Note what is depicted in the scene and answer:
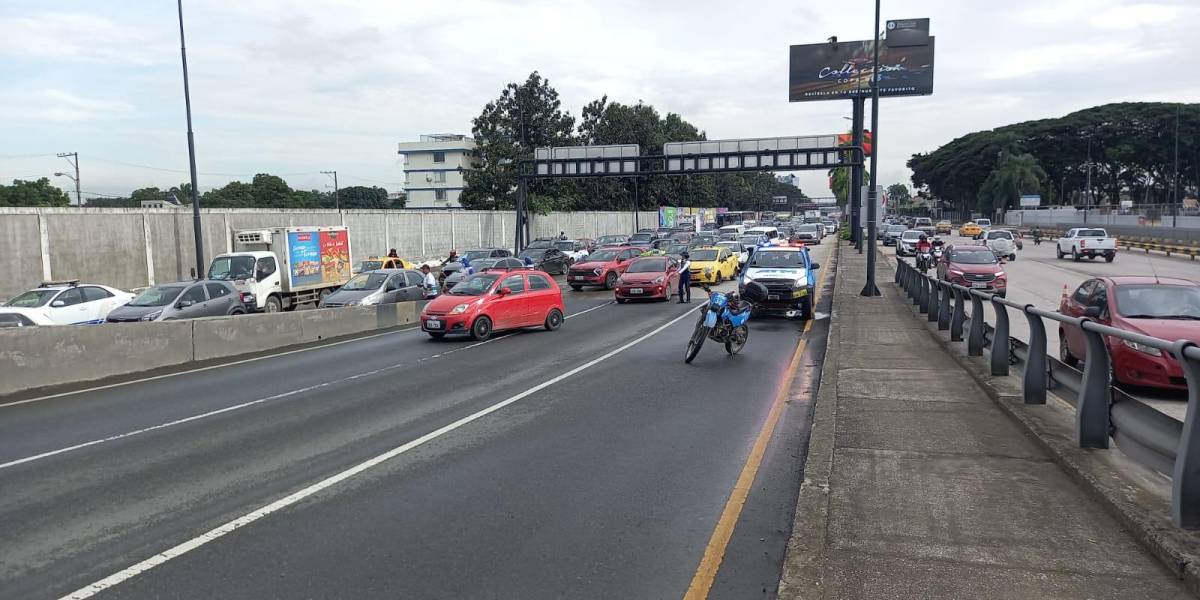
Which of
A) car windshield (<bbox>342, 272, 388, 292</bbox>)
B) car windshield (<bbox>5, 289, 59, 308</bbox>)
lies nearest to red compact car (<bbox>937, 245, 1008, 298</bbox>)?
car windshield (<bbox>342, 272, 388, 292</bbox>)

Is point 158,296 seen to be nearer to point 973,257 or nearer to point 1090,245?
point 973,257

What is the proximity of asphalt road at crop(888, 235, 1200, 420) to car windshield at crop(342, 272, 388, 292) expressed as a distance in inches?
622

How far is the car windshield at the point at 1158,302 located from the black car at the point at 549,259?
29.0m

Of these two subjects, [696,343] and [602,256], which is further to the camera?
[602,256]

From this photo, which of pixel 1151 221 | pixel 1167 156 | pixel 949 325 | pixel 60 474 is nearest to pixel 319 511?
pixel 60 474

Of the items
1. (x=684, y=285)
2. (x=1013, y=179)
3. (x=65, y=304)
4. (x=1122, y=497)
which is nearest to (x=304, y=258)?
(x=65, y=304)

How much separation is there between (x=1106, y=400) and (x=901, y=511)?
2.33 meters

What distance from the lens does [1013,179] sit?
381 ft

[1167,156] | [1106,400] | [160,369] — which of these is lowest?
[160,369]

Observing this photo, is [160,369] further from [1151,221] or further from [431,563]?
[1151,221]

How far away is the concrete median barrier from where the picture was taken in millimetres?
12688

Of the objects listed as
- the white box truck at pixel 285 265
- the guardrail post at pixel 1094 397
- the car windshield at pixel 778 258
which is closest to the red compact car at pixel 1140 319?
the guardrail post at pixel 1094 397

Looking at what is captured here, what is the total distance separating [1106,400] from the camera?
21.9 ft

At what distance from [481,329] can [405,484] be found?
34.7ft
